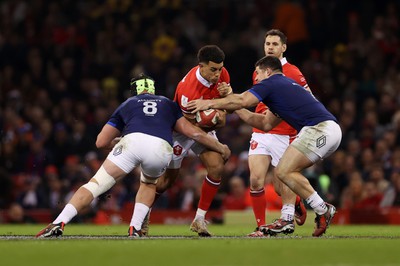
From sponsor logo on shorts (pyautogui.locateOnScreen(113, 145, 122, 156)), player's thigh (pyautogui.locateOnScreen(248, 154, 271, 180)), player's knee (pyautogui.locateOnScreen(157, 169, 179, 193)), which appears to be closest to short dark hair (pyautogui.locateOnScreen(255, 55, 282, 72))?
player's thigh (pyautogui.locateOnScreen(248, 154, 271, 180))

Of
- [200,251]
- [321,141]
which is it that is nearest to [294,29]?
[321,141]

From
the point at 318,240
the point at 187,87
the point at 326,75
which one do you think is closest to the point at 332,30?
the point at 326,75

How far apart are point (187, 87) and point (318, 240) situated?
2931 mm

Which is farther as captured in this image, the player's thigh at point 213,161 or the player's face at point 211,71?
the player's thigh at point 213,161

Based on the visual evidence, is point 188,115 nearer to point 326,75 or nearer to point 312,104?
point 312,104

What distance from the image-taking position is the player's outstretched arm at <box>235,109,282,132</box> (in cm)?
1371

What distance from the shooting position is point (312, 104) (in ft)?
43.0

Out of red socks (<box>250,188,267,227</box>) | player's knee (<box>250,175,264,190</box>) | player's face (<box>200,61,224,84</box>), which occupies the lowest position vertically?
red socks (<box>250,188,267,227</box>)

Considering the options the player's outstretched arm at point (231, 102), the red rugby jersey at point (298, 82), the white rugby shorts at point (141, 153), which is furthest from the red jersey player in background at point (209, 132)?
the white rugby shorts at point (141, 153)

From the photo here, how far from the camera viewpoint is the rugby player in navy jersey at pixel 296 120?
42.0ft

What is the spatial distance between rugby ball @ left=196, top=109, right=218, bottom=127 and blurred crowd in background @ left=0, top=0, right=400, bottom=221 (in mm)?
6351

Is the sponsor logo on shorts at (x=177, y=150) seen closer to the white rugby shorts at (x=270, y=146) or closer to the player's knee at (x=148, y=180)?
the player's knee at (x=148, y=180)

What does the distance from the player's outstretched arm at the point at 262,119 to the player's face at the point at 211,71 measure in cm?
56

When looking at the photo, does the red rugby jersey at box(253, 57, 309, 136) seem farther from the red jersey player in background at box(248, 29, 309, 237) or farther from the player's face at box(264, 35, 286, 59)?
the player's face at box(264, 35, 286, 59)
